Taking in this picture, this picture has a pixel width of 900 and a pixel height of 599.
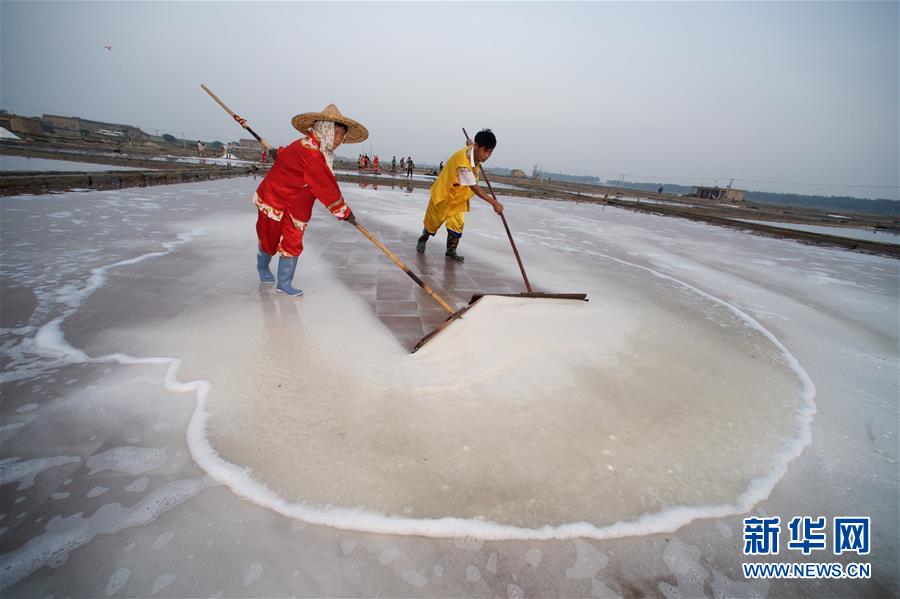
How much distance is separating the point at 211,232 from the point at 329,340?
417 cm

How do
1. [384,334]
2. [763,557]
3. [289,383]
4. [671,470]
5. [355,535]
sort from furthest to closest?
[384,334] → [289,383] → [671,470] → [763,557] → [355,535]

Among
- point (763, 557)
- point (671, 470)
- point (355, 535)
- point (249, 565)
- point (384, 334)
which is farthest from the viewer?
point (384, 334)

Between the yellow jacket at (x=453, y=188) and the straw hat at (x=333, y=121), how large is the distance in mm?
1233

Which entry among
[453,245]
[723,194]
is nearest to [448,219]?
[453,245]

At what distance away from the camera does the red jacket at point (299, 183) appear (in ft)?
9.91

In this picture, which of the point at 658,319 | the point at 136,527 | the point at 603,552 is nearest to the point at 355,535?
the point at 136,527

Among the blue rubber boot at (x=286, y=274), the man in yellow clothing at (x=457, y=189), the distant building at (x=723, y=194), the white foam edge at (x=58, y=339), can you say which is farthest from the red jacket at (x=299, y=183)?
the distant building at (x=723, y=194)

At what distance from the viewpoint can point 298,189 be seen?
312cm

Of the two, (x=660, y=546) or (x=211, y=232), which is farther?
(x=211, y=232)

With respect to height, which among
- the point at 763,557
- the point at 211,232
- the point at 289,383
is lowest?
the point at 763,557

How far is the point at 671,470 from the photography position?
1.78 m

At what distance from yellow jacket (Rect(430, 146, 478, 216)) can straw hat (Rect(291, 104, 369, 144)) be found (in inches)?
48.6

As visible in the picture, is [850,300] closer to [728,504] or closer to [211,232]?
[728,504]

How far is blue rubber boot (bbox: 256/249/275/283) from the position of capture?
11.3 ft
